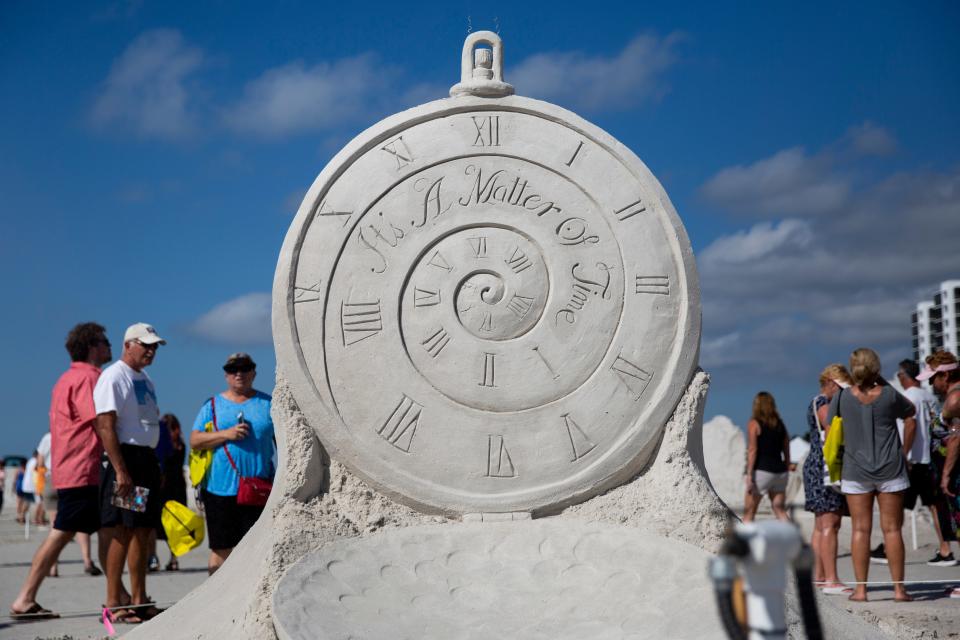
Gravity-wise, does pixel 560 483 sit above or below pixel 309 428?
below

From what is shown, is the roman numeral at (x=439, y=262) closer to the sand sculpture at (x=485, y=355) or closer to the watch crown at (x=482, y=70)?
the sand sculpture at (x=485, y=355)

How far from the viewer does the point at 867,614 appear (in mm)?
5754

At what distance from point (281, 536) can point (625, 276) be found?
2087 mm

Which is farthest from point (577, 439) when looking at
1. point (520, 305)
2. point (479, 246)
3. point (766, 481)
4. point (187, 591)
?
point (766, 481)

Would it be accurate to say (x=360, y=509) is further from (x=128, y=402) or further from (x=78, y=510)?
(x=78, y=510)

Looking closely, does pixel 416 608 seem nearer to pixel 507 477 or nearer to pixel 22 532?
pixel 507 477

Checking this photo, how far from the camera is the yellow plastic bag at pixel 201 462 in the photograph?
629 centimetres

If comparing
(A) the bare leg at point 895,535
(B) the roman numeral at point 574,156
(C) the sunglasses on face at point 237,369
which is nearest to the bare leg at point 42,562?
(C) the sunglasses on face at point 237,369

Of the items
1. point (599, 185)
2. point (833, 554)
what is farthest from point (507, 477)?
point (833, 554)

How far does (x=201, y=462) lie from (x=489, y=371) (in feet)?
7.98

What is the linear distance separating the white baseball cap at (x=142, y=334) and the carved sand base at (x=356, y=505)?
1.85 metres

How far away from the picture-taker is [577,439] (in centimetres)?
484

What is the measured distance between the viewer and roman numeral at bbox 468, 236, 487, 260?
491cm

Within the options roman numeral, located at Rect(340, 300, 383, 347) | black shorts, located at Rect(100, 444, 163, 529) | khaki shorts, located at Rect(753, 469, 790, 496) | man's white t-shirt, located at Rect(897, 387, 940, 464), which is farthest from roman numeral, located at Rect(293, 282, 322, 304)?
khaki shorts, located at Rect(753, 469, 790, 496)
